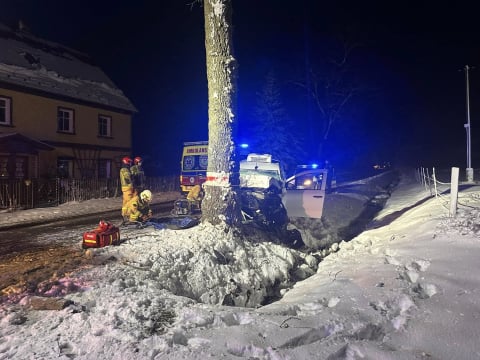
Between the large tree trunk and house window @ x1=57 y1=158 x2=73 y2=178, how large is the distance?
17.7 meters

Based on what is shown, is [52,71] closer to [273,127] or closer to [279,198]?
[273,127]

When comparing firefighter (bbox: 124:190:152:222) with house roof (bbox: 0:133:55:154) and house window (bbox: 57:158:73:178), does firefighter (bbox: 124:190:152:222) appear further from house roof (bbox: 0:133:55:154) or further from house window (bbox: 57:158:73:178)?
house window (bbox: 57:158:73:178)

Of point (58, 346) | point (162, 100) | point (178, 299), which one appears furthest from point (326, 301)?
point (162, 100)

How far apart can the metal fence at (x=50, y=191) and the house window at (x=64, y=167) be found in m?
4.15

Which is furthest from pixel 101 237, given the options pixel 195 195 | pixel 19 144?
pixel 19 144

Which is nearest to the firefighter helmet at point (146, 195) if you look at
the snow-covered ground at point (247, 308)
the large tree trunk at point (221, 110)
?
the large tree trunk at point (221, 110)

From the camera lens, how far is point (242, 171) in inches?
468

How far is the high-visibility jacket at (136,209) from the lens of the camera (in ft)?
30.7

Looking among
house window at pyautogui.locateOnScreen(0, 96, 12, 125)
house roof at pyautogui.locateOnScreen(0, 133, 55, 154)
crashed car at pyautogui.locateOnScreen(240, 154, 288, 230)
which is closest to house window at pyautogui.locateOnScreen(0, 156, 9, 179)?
house roof at pyautogui.locateOnScreen(0, 133, 55, 154)

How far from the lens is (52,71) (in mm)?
23297

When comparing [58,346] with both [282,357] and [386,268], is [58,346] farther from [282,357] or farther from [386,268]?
[386,268]

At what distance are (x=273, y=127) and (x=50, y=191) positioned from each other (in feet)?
69.4

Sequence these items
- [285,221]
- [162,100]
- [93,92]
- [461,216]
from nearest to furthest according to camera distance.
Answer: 1. [461,216]
2. [285,221]
3. [93,92]
4. [162,100]

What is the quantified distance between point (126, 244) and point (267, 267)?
2482 mm
